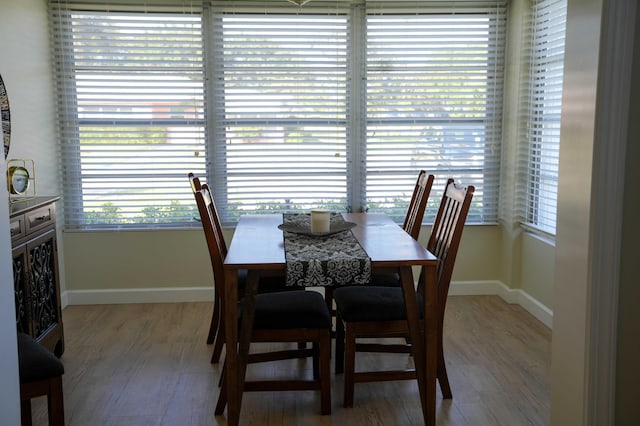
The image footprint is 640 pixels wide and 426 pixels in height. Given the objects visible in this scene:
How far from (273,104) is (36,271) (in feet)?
6.71

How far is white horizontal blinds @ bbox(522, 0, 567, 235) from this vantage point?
12.7 ft

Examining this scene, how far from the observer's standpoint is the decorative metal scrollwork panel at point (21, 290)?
287 cm

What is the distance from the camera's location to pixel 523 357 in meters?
3.42

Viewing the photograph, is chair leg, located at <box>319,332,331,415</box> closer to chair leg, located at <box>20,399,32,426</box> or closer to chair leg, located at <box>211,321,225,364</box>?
chair leg, located at <box>211,321,225,364</box>

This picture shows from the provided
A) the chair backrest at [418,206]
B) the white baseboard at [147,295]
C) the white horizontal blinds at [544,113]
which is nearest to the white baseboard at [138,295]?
the white baseboard at [147,295]

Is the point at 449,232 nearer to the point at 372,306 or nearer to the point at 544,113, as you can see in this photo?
the point at 372,306

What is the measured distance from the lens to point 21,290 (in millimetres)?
2930

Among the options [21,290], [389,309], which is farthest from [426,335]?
[21,290]

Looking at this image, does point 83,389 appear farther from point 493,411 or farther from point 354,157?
point 354,157

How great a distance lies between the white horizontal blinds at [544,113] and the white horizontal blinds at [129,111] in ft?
7.65

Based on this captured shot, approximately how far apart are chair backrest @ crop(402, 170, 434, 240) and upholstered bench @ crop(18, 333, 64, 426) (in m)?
2.03

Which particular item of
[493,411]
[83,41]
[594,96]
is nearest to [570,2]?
[594,96]

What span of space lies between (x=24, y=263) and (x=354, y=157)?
7.95ft

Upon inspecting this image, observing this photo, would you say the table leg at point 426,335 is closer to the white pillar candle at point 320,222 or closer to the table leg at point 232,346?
the white pillar candle at point 320,222
